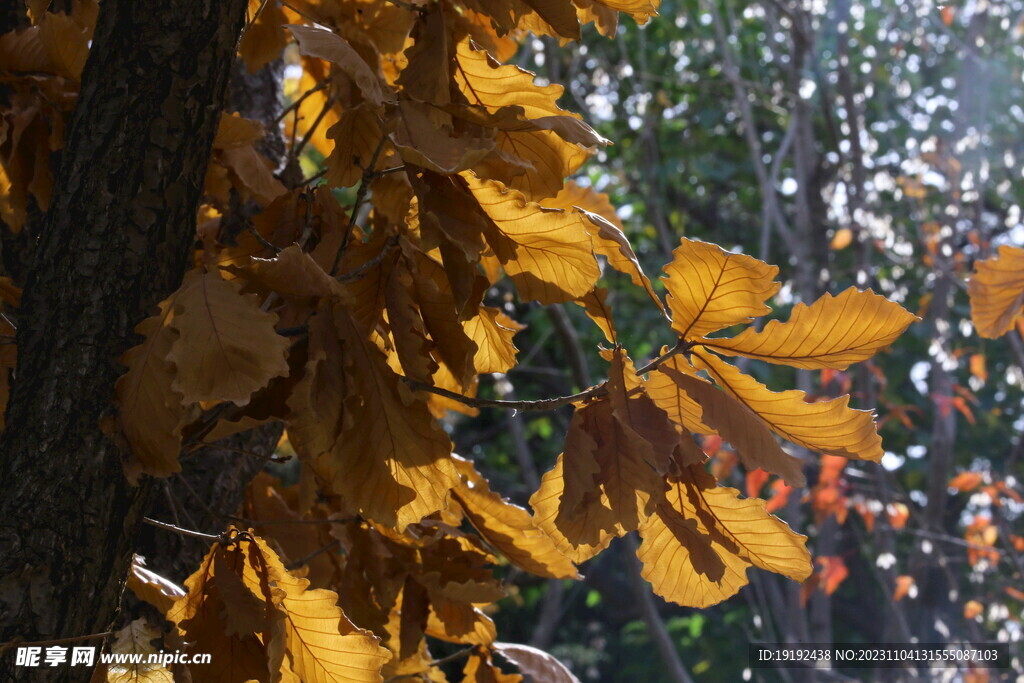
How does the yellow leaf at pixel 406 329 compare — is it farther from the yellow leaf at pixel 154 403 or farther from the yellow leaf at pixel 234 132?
the yellow leaf at pixel 234 132

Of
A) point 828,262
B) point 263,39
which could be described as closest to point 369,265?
point 263,39

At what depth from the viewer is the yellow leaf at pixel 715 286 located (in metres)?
0.66

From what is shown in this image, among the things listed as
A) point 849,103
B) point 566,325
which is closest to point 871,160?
point 849,103

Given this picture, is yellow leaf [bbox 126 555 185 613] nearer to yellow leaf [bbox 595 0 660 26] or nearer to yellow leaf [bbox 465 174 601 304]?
yellow leaf [bbox 465 174 601 304]

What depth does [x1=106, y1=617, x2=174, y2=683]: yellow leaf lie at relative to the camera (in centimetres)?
69

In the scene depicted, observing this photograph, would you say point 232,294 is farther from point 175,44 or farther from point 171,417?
point 175,44

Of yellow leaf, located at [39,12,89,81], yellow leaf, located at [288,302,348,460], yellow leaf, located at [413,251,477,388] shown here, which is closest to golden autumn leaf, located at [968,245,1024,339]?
yellow leaf, located at [413,251,477,388]

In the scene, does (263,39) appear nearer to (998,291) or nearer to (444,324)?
(444,324)

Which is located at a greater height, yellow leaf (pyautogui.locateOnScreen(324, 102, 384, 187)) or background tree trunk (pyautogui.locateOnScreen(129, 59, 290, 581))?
yellow leaf (pyautogui.locateOnScreen(324, 102, 384, 187))

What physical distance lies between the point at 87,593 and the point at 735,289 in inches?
20.7

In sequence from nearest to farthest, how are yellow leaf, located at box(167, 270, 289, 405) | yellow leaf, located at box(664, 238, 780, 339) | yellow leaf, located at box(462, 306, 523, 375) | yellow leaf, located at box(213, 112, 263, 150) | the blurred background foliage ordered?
yellow leaf, located at box(167, 270, 289, 405)
yellow leaf, located at box(664, 238, 780, 339)
yellow leaf, located at box(462, 306, 523, 375)
yellow leaf, located at box(213, 112, 263, 150)
the blurred background foliage

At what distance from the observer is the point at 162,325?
24.0 inches

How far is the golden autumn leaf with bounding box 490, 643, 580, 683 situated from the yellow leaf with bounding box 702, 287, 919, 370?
1.48ft

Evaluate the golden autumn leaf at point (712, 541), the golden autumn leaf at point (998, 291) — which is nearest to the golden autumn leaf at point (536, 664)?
the golden autumn leaf at point (712, 541)
